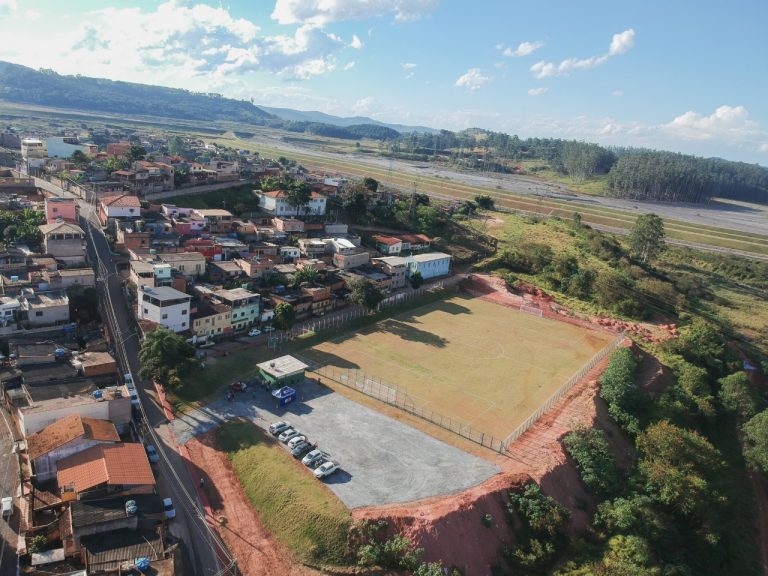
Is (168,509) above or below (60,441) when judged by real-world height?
below

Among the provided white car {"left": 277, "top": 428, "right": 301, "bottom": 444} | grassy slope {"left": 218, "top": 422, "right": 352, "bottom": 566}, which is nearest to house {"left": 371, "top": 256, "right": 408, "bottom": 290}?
white car {"left": 277, "top": 428, "right": 301, "bottom": 444}

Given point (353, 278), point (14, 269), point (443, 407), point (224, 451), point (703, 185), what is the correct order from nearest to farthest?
point (224, 451) < point (443, 407) < point (14, 269) < point (353, 278) < point (703, 185)

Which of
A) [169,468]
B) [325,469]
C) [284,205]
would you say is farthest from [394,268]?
[169,468]

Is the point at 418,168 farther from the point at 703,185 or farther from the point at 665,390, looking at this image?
the point at 665,390

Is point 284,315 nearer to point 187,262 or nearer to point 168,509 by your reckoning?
point 187,262

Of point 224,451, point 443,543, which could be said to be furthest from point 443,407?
point 224,451
